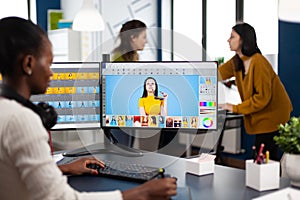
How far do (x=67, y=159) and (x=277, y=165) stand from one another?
3.04 feet

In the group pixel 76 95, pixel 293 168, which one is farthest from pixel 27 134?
pixel 76 95

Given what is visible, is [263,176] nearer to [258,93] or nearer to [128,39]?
[258,93]

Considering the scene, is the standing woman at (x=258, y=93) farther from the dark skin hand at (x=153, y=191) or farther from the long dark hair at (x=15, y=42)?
the long dark hair at (x=15, y=42)

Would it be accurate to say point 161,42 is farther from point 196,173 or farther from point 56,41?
point 196,173

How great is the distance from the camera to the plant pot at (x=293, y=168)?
1416mm

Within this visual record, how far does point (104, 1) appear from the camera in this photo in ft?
19.6

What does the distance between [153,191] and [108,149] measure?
95cm

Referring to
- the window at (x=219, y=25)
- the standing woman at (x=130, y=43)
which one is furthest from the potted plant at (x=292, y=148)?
the window at (x=219, y=25)

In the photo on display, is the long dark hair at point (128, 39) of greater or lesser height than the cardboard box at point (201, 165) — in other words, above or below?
above

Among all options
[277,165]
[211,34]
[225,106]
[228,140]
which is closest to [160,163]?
[277,165]

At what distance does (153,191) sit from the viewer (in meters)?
1.11

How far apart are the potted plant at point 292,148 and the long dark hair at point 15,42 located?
86 centimetres

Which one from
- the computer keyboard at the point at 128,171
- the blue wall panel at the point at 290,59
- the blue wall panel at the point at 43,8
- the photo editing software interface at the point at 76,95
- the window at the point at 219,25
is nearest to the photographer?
the computer keyboard at the point at 128,171

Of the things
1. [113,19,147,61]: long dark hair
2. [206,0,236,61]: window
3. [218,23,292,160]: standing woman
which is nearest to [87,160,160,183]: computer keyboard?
[113,19,147,61]: long dark hair
